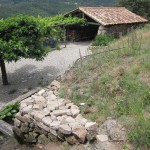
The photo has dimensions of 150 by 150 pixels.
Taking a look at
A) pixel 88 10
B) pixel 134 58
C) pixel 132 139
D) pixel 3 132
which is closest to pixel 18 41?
pixel 3 132

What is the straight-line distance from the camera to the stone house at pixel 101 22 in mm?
21531

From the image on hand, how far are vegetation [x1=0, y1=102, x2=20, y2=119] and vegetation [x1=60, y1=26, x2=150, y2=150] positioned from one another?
1975mm

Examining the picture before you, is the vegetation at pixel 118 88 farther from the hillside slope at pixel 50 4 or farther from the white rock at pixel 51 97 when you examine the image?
the hillside slope at pixel 50 4

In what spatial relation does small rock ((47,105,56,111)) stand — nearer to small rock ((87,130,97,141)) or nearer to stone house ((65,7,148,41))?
small rock ((87,130,97,141))

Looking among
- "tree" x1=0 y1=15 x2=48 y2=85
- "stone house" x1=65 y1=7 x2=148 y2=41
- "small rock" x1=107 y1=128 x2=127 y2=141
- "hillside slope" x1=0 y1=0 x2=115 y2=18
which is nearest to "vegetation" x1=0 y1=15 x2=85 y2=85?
"tree" x1=0 y1=15 x2=48 y2=85

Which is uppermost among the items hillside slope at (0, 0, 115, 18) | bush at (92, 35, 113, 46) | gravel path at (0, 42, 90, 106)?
bush at (92, 35, 113, 46)

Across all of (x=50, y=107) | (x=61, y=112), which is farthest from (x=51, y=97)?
(x=61, y=112)

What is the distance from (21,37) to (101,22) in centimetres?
990

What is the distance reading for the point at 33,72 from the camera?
15555mm

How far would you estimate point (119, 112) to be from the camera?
7.93 meters

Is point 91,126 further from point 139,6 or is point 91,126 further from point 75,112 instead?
point 139,6

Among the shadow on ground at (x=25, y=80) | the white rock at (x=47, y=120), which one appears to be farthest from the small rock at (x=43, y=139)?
the shadow on ground at (x=25, y=80)

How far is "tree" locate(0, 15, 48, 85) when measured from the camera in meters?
12.0

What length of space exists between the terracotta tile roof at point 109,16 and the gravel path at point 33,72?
3965mm
